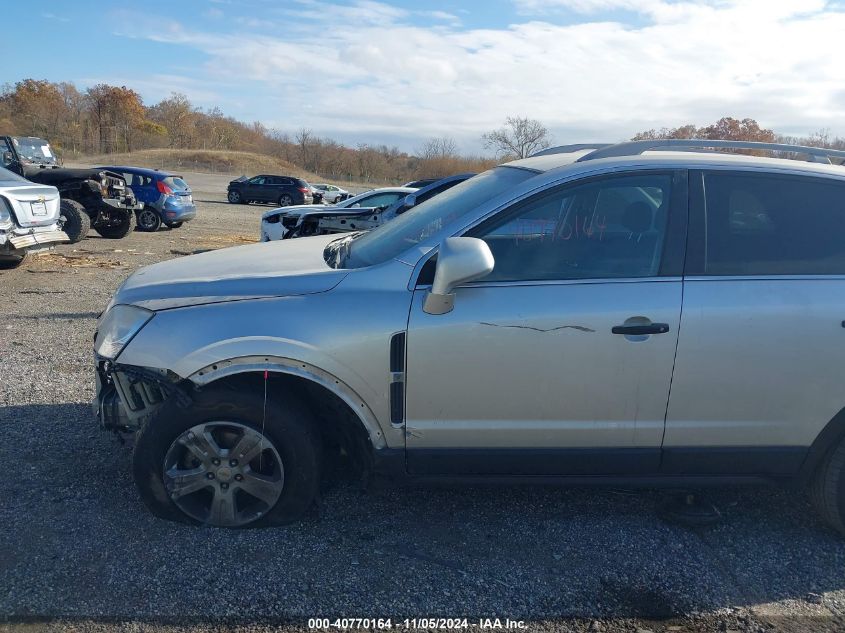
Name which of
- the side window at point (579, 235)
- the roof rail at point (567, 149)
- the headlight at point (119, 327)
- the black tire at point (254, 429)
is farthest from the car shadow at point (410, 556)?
the roof rail at point (567, 149)

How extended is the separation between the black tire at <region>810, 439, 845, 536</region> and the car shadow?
0.50 feet

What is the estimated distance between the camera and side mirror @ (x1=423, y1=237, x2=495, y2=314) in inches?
116

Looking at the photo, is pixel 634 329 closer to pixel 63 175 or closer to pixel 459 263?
pixel 459 263

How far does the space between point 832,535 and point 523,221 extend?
2196 millimetres

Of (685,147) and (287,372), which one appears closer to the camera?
(287,372)

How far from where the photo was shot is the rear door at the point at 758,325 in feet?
10.2

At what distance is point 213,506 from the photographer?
3316 mm

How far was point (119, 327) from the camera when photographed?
336 cm

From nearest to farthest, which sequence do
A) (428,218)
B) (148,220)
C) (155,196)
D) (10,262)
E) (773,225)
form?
(773,225)
(428,218)
(10,262)
(155,196)
(148,220)

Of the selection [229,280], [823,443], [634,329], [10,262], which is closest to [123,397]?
[229,280]

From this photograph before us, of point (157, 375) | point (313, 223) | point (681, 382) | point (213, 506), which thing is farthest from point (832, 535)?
point (313, 223)

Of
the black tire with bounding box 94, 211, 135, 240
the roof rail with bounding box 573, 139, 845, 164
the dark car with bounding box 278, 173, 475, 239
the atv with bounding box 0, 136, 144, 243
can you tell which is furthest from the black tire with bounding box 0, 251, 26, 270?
the roof rail with bounding box 573, 139, 845, 164

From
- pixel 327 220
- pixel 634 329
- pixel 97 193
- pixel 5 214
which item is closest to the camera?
pixel 634 329

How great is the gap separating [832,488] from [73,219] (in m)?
13.4
